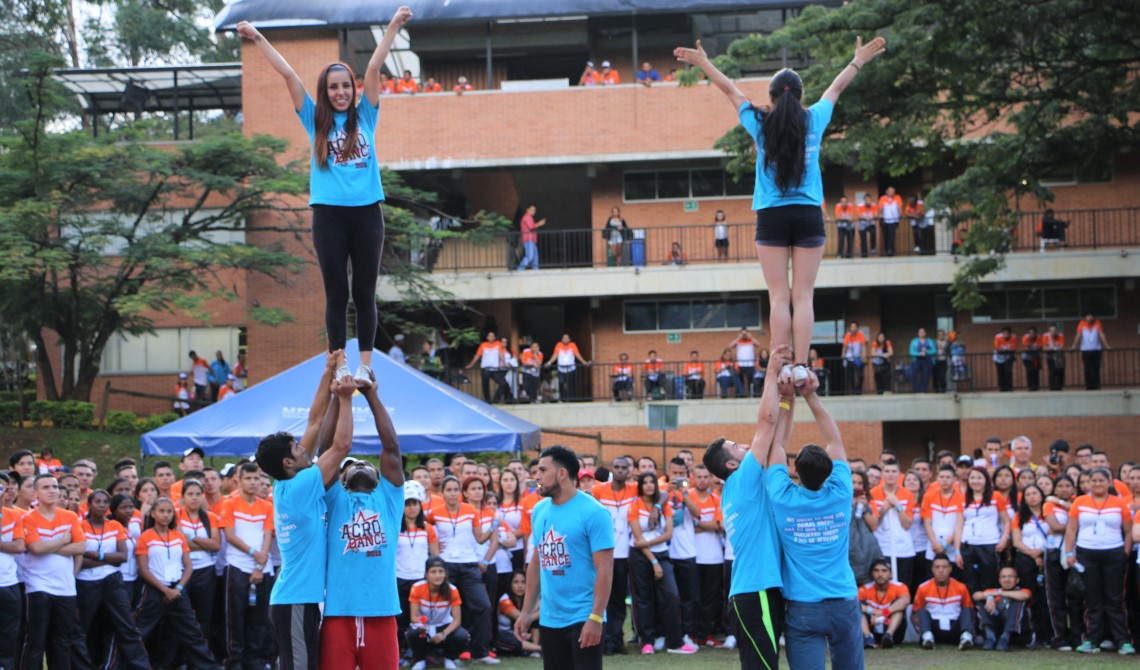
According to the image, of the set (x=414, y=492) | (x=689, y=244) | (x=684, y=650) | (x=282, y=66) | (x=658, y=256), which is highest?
(x=689, y=244)

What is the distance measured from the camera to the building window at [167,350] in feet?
105

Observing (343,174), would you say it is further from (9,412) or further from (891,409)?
(9,412)

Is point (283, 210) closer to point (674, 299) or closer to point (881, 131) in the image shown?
point (674, 299)

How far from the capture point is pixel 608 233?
29.9 m

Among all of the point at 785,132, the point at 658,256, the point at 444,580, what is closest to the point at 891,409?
the point at 658,256

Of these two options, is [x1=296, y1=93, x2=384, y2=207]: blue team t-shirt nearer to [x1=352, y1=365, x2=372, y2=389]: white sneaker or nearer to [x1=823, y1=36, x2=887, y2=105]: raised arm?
[x1=352, y1=365, x2=372, y2=389]: white sneaker

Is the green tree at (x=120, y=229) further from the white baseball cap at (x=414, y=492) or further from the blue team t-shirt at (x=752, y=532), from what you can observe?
the blue team t-shirt at (x=752, y=532)

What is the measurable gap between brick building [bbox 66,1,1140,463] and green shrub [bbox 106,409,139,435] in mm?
3467

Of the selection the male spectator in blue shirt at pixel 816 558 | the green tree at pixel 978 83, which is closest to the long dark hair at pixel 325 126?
the male spectator in blue shirt at pixel 816 558

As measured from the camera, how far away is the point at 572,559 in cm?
763

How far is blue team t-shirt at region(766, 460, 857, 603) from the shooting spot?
7.02 meters

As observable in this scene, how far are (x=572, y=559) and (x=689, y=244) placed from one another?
2324 centimetres

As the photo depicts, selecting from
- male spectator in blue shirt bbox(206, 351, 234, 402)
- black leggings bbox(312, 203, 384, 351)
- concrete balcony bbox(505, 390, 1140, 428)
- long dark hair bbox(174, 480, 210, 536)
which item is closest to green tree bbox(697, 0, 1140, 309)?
concrete balcony bbox(505, 390, 1140, 428)

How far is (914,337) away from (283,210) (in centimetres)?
1472
